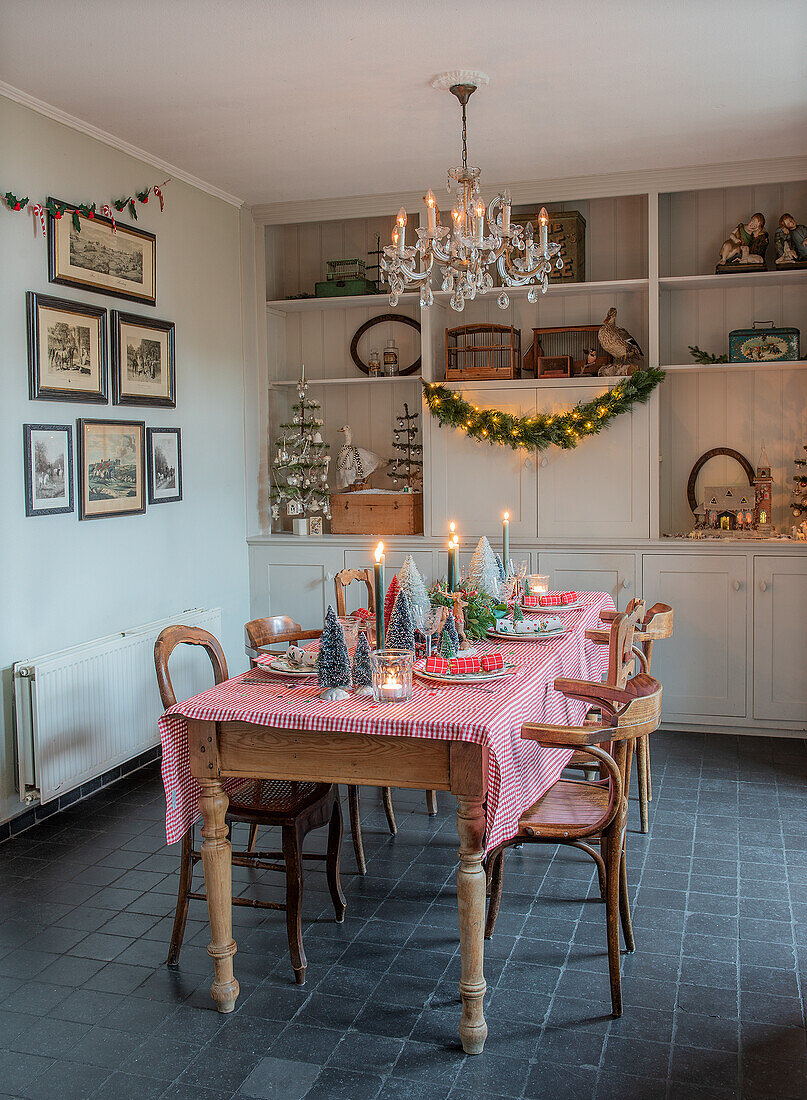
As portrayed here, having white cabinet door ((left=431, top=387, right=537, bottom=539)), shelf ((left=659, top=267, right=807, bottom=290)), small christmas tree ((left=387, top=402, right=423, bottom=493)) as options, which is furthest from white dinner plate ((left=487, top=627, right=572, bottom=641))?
shelf ((left=659, top=267, right=807, bottom=290))

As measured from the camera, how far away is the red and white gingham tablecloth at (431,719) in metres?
2.41

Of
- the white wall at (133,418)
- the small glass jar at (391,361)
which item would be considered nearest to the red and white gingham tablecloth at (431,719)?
the white wall at (133,418)

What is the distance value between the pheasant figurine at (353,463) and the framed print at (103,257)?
1533 mm

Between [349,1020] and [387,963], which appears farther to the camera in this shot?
[387,963]

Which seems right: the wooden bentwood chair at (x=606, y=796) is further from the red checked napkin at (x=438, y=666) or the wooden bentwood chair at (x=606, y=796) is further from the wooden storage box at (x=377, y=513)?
the wooden storage box at (x=377, y=513)

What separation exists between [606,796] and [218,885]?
1.16m

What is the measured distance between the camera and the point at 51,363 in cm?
405

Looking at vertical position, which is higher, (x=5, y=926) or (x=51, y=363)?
(x=51, y=363)

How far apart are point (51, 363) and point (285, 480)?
215 cm

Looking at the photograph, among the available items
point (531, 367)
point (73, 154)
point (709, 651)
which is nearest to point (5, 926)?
point (73, 154)

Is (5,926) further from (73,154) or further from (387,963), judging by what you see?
(73,154)

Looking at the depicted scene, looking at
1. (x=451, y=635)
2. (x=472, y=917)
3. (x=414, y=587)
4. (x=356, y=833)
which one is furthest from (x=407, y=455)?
(x=472, y=917)

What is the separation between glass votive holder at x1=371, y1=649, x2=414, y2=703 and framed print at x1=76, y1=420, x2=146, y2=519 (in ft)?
7.18

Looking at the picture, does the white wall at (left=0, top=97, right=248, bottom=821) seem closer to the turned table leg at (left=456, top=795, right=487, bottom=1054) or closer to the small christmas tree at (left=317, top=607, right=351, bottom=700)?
the small christmas tree at (left=317, top=607, right=351, bottom=700)
